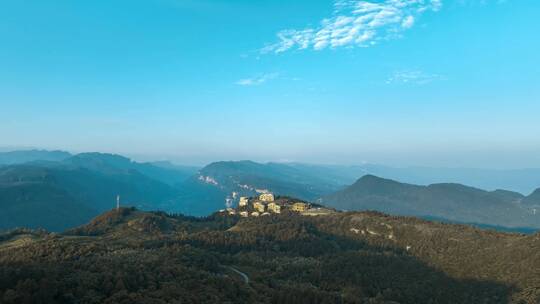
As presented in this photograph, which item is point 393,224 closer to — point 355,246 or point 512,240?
point 355,246

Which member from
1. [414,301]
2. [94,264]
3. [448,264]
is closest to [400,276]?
[414,301]

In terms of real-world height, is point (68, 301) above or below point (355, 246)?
above

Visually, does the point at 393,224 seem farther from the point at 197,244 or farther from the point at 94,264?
the point at 94,264

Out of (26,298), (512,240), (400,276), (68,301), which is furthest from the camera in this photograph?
(512,240)

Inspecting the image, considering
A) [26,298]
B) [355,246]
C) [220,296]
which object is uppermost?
[26,298]

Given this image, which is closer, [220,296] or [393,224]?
[220,296]

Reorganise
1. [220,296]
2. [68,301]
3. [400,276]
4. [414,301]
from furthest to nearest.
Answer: [400,276] → [414,301] → [220,296] → [68,301]

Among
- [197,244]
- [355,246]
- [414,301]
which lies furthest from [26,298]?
[355,246]
